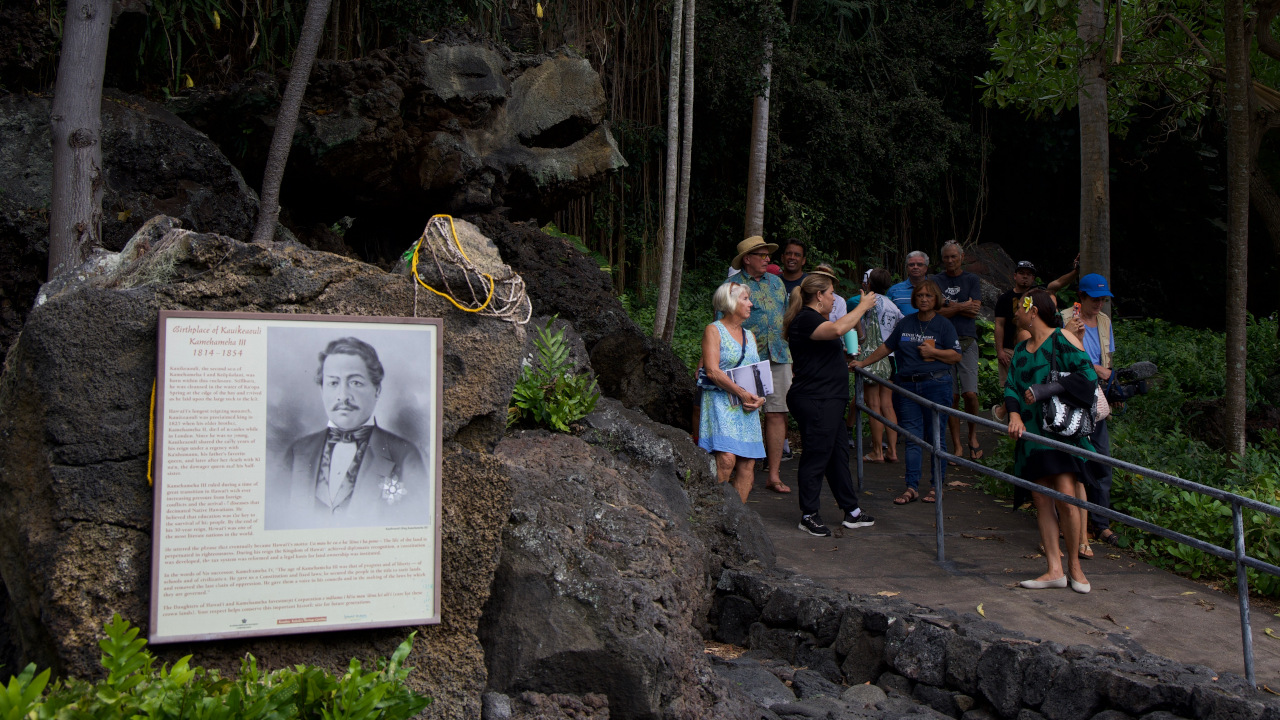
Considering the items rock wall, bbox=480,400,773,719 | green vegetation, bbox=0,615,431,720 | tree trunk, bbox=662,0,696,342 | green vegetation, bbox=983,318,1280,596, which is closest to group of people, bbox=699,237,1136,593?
green vegetation, bbox=983,318,1280,596

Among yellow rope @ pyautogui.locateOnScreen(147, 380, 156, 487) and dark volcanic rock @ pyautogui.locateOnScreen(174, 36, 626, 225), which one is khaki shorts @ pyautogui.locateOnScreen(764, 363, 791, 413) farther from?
yellow rope @ pyautogui.locateOnScreen(147, 380, 156, 487)

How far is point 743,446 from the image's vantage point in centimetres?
576

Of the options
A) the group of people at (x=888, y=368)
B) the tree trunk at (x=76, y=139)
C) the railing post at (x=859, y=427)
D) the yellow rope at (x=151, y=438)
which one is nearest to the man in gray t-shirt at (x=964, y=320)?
the group of people at (x=888, y=368)

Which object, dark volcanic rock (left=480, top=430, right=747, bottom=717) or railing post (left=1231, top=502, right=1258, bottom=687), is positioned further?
railing post (left=1231, top=502, right=1258, bottom=687)

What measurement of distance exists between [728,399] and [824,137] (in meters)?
8.74

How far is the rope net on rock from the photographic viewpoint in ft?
11.4

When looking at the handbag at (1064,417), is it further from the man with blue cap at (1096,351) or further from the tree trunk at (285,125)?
the tree trunk at (285,125)

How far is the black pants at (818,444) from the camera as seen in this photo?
5758 mm

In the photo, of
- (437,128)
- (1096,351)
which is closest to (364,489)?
(1096,351)

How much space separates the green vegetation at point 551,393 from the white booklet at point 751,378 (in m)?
1.01

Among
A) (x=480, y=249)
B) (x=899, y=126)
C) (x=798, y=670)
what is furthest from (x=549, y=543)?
(x=899, y=126)

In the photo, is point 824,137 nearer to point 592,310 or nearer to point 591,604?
point 592,310

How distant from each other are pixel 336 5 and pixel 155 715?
7.36m

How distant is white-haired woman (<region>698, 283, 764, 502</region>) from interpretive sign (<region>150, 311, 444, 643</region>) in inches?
106
